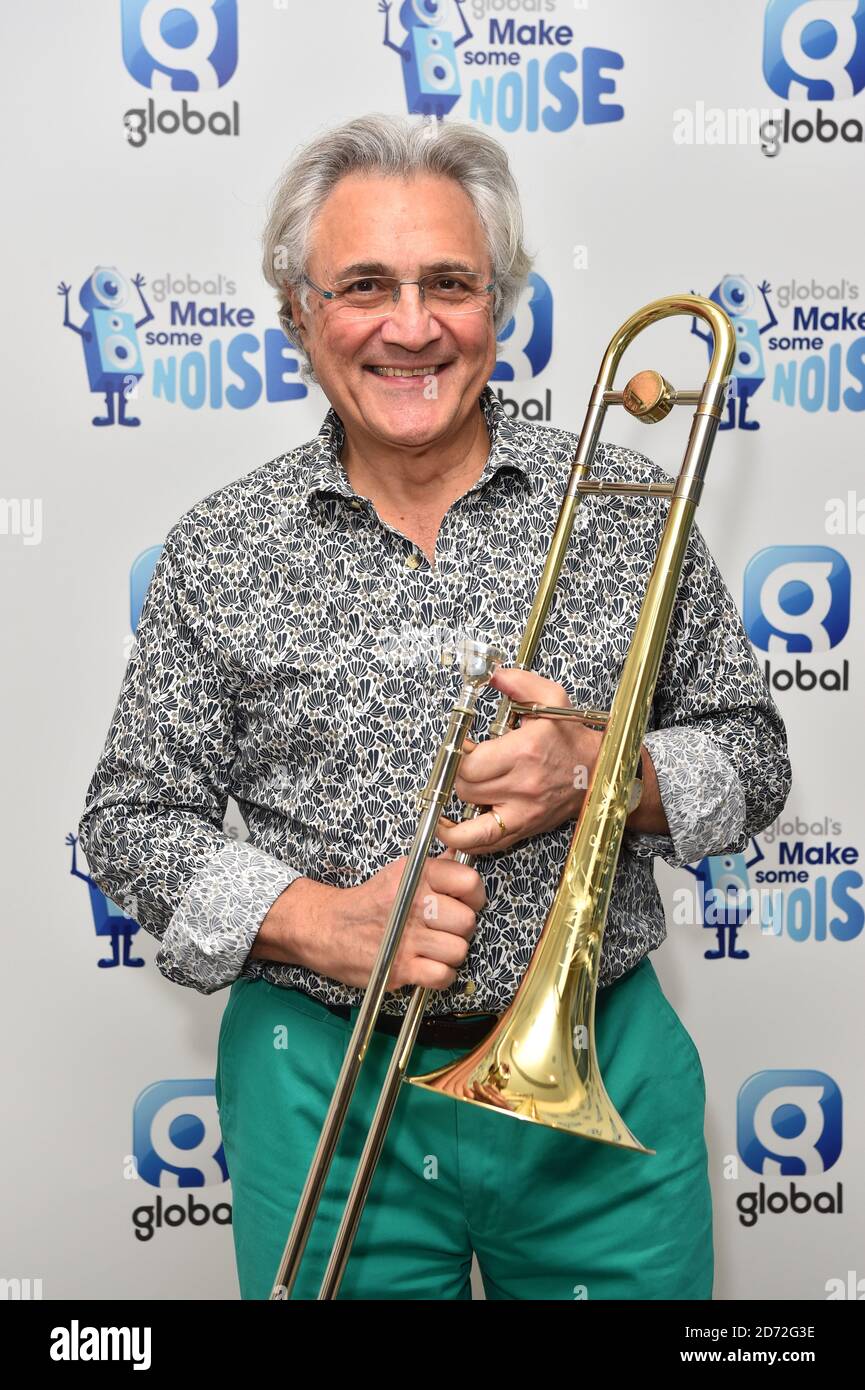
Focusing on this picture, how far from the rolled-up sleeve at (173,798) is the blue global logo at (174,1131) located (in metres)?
0.89

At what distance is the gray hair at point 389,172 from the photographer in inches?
54.4

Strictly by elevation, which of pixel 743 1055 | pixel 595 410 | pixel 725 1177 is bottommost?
pixel 725 1177

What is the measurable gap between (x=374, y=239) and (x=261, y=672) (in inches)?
17.9

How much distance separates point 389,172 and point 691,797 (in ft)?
2.36

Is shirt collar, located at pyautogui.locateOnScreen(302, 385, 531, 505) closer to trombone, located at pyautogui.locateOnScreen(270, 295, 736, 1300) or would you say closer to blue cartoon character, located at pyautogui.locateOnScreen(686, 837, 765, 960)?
trombone, located at pyautogui.locateOnScreen(270, 295, 736, 1300)

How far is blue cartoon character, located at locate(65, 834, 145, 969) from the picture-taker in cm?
210

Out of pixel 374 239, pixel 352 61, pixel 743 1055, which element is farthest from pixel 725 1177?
pixel 352 61

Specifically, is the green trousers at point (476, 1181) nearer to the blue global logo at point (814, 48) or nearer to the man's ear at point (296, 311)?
the man's ear at point (296, 311)

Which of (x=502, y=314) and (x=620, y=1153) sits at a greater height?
(x=502, y=314)

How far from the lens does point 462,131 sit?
140cm

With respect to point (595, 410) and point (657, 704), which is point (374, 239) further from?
point (657, 704)

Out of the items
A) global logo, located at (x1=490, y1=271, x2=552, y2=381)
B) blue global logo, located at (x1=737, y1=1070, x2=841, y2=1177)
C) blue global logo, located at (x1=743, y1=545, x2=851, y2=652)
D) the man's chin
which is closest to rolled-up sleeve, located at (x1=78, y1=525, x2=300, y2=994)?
the man's chin

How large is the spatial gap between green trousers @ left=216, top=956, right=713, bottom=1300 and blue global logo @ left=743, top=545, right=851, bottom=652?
0.85m

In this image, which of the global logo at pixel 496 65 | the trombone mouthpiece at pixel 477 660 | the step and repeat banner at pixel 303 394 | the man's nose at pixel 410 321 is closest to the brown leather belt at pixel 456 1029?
the trombone mouthpiece at pixel 477 660
